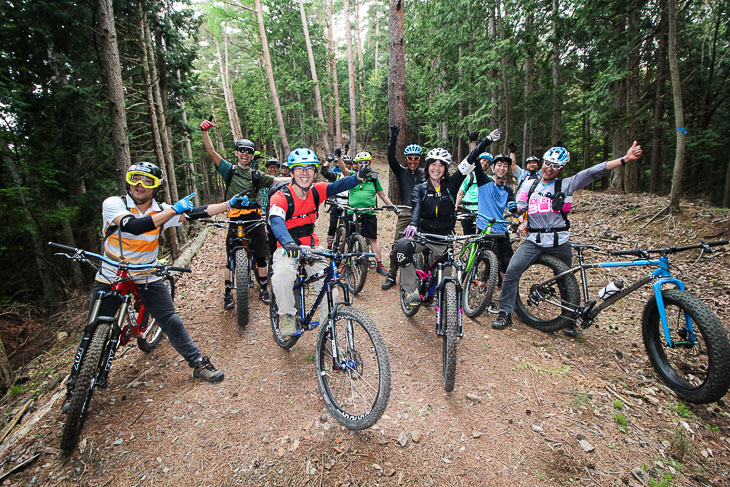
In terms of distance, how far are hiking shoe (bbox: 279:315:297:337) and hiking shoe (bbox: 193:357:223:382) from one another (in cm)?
96

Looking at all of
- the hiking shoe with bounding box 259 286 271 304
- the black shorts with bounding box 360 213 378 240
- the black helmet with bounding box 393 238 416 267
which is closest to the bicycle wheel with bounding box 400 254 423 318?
the black helmet with bounding box 393 238 416 267

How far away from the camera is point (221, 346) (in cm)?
484

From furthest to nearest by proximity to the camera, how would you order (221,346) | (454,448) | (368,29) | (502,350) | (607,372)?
(368,29) → (221,346) → (502,350) → (607,372) → (454,448)

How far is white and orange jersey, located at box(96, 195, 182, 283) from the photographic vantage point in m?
3.50

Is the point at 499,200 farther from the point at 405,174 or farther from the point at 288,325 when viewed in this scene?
the point at 288,325

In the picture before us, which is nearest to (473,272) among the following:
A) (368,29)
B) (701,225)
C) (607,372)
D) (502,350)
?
(502,350)

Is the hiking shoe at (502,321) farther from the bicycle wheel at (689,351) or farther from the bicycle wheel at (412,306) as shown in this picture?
the bicycle wheel at (689,351)

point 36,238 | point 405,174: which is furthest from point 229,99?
point 405,174

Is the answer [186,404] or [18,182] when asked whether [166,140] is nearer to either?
[18,182]

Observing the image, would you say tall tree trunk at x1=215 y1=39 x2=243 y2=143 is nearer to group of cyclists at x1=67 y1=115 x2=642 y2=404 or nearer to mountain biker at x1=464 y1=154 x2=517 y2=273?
group of cyclists at x1=67 y1=115 x2=642 y2=404

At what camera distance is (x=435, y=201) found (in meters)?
4.73

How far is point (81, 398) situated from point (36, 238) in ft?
36.2

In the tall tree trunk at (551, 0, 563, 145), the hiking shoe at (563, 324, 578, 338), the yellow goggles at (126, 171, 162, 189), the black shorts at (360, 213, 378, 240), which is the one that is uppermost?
the tall tree trunk at (551, 0, 563, 145)

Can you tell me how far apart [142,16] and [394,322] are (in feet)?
42.2
